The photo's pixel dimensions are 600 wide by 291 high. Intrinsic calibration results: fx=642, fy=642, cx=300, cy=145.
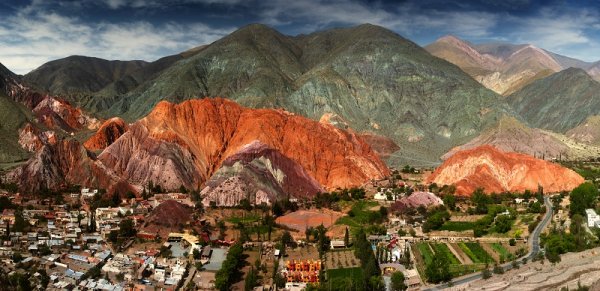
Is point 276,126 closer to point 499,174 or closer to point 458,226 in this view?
point 499,174

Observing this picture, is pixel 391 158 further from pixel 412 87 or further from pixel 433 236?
pixel 433 236

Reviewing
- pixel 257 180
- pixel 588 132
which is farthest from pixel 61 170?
pixel 588 132

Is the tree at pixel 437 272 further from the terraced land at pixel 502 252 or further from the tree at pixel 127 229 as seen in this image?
the tree at pixel 127 229

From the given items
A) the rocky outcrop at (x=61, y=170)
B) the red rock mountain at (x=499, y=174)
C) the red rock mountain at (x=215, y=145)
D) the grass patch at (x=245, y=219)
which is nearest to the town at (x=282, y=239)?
the grass patch at (x=245, y=219)

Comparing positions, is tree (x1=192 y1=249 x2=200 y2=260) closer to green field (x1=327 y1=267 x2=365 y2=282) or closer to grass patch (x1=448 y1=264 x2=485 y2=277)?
green field (x1=327 y1=267 x2=365 y2=282)

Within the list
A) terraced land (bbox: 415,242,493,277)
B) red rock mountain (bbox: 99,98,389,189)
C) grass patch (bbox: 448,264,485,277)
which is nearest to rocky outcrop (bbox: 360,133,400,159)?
red rock mountain (bbox: 99,98,389,189)
